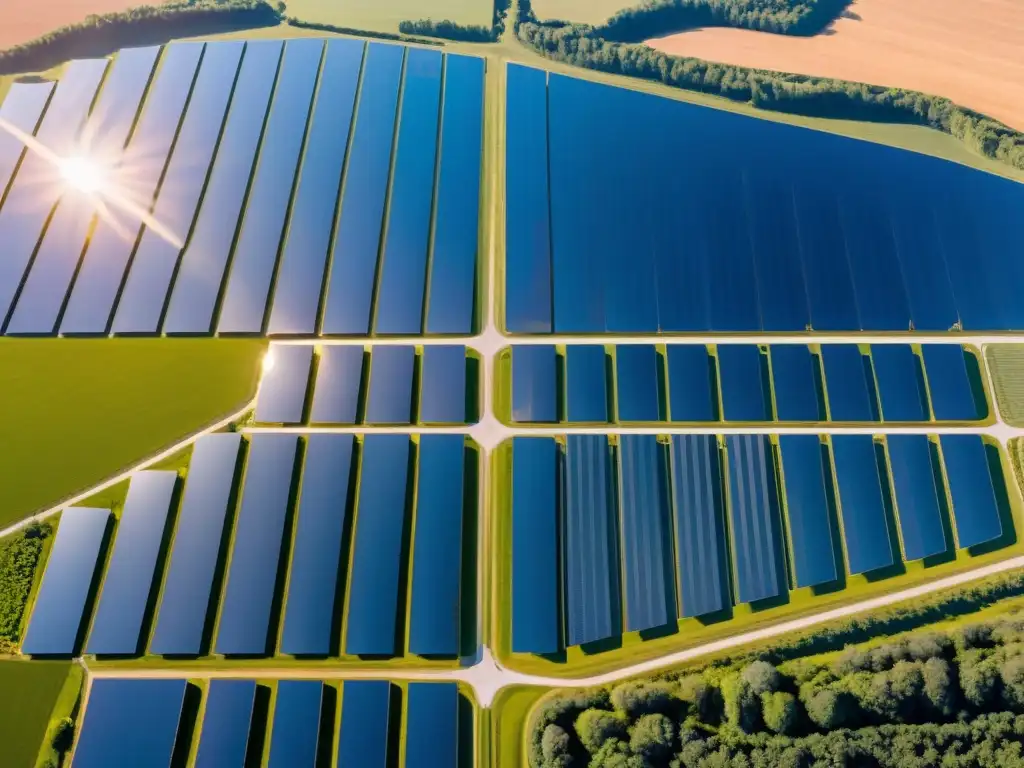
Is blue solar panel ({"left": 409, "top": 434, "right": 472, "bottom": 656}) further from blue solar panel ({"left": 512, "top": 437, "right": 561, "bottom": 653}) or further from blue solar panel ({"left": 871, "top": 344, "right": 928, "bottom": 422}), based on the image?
blue solar panel ({"left": 871, "top": 344, "right": 928, "bottom": 422})

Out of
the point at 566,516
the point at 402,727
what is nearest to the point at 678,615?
the point at 566,516

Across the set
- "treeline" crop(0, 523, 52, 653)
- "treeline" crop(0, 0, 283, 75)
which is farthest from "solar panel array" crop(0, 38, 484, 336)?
"treeline" crop(0, 523, 52, 653)

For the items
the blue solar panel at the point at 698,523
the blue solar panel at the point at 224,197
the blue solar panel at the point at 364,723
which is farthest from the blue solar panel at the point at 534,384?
the blue solar panel at the point at 224,197

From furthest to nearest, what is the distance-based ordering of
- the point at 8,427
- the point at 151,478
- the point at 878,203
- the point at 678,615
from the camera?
the point at 878,203
the point at 8,427
the point at 151,478
the point at 678,615

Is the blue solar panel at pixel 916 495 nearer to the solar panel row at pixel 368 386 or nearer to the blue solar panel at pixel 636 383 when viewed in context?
the blue solar panel at pixel 636 383

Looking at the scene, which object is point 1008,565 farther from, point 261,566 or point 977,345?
point 261,566
